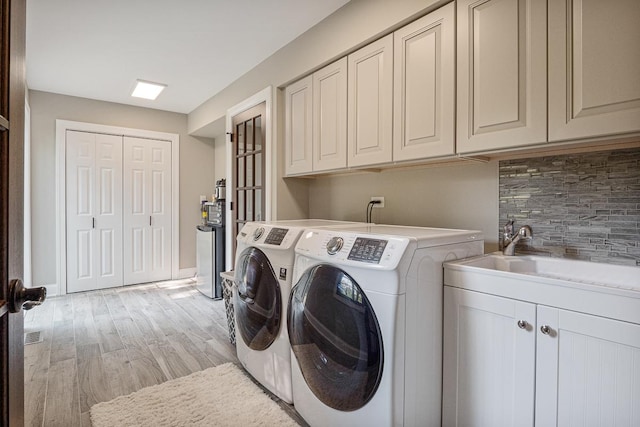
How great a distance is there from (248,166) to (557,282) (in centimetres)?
278

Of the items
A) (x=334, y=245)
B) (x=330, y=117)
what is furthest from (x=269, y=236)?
(x=330, y=117)

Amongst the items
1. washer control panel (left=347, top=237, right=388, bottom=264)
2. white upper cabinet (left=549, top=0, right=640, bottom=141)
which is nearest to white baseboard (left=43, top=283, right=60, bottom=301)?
washer control panel (left=347, top=237, right=388, bottom=264)

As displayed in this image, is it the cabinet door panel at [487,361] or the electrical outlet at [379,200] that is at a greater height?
the electrical outlet at [379,200]

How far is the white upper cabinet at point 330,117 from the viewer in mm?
2312

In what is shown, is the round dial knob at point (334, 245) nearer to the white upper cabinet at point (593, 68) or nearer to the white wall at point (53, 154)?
the white upper cabinet at point (593, 68)

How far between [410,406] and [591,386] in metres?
0.63

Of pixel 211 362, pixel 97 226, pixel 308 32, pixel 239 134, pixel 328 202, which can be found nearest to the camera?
pixel 211 362

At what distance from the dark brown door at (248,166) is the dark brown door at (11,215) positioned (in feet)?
7.57

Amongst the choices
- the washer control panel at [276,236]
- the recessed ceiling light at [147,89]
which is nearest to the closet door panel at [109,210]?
the recessed ceiling light at [147,89]

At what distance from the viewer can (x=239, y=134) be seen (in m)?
3.50

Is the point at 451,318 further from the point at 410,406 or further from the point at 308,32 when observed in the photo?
the point at 308,32

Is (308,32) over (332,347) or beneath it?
over

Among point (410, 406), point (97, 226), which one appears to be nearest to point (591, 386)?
point (410, 406)

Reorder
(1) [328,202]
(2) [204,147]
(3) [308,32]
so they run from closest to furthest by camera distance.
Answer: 1. (3) [308,32]
2. (1) [328,202]
3. (2) [204,147]
